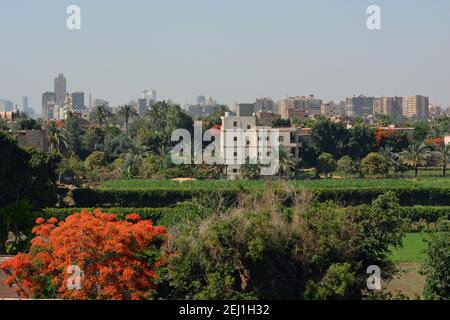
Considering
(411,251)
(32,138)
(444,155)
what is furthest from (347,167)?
(411,251)

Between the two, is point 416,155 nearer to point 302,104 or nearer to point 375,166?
point 375,166

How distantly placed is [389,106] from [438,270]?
17780 cm

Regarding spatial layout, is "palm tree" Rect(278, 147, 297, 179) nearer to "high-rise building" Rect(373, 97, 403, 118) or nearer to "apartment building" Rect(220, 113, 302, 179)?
"apartment building" Rect(220, 113, 302, 179)

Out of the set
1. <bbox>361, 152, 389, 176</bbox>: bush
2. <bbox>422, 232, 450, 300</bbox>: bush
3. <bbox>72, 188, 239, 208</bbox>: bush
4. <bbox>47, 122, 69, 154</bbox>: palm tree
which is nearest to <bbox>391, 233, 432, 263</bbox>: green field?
<bbox>422, 232, 450, 300</bbox>: bush

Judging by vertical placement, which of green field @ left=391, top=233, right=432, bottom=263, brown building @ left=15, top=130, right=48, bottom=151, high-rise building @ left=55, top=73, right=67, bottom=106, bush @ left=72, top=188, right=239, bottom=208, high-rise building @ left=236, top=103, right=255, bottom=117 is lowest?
green field @ left=391, top=233, right=432, bottom=263

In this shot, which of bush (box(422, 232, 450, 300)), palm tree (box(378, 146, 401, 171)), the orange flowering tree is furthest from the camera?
palm tree (box(378, 146, 401, 171))

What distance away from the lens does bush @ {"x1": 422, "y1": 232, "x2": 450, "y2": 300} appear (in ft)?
61.1

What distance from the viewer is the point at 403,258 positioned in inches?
1153

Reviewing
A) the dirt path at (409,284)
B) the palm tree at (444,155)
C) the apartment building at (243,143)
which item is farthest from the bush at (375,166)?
the dirt path at (409,284)

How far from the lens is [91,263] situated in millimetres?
18562

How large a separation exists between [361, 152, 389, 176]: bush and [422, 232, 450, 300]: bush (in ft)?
129
